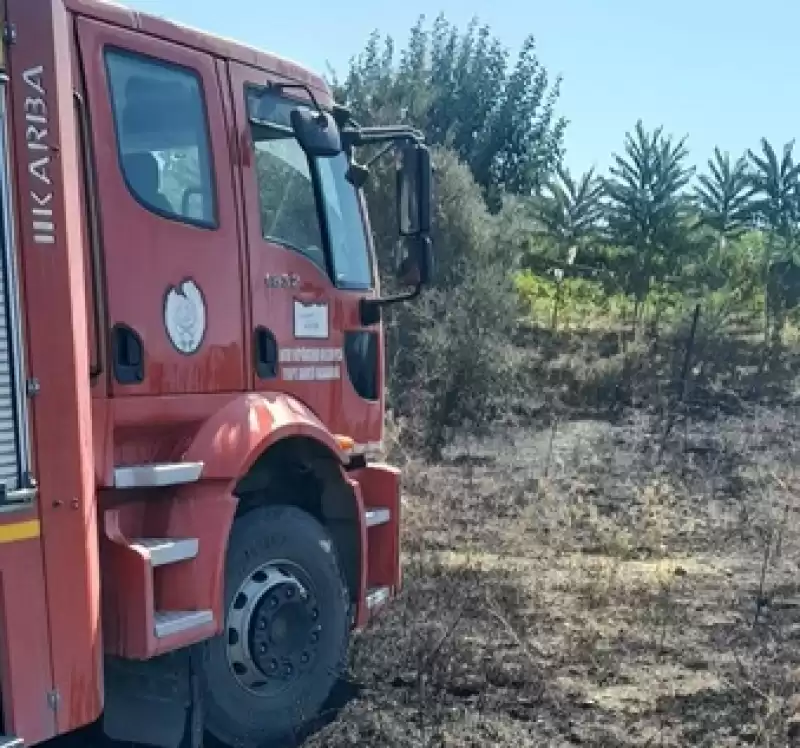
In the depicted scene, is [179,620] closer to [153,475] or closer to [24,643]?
[153,475]

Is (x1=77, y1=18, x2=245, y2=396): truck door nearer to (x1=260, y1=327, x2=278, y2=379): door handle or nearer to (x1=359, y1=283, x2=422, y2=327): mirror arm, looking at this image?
(x1=260, y1=327, x2=278, y2=379): door handle

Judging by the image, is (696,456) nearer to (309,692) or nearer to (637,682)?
(637,682)

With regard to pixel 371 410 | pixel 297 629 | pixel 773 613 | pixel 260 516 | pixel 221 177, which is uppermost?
pixel 221 177

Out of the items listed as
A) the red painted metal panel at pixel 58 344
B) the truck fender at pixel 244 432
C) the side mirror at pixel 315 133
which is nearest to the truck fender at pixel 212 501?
the truck fender at pixel 244 432

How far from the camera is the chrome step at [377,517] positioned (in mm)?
5918

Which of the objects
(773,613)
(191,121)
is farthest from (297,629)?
(773,613)

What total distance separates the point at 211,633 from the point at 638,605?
3647 millimetres

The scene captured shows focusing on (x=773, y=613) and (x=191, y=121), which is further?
(x=773, y=613)

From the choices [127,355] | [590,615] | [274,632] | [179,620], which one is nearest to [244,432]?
[127,355]

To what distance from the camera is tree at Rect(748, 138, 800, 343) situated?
84.3 ft

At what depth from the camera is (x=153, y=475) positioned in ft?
14.4

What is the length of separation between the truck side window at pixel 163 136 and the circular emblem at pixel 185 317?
30cm

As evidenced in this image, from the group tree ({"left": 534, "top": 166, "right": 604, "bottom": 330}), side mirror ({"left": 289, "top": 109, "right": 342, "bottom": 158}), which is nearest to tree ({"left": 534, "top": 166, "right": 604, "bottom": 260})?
tree ({"left": 534, "top": 166, "right": 604, "bottom": 330})

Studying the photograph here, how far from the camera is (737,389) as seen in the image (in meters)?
20.3
